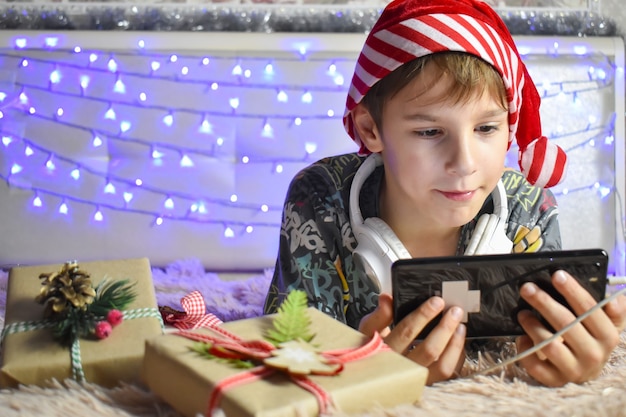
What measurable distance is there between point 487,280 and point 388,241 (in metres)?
0.24

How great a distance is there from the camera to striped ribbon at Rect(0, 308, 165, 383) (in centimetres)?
85

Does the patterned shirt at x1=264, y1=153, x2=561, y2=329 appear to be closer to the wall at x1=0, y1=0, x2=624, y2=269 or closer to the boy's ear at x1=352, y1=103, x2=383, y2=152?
the boy's ear at x1=352, y1=103, x2=383, y2=152

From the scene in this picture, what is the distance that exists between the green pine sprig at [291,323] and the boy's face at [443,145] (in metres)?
0.32

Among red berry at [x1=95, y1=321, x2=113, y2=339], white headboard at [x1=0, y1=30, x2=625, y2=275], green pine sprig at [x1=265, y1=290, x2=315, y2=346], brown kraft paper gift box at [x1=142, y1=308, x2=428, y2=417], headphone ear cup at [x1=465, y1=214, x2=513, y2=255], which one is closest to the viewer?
brown kraft paper gift box at [x1=142, y1=308, x2=428, y2=417]

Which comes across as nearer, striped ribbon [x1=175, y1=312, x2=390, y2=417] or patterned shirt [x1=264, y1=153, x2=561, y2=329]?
striped ribbon [x1=175, y1=312, x2=390, y2=417]

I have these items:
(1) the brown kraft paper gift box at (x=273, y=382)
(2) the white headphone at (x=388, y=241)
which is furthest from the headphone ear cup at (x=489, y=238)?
(1) the brown kraft paper gift box at (x=273, y=382)

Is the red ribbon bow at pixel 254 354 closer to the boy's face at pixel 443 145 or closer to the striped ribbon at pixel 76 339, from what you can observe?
the striped ribbon at pixel 76 339

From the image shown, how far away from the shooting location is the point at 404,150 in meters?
1.08

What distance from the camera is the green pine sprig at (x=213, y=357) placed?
2.40ft

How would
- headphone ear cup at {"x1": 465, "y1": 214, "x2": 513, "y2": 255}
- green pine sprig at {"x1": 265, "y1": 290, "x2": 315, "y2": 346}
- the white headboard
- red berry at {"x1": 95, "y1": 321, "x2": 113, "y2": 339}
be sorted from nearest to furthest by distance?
green pine sprig at {"x1": 265, "y1": 290, "x2": 315, "y2": 346}
red berry at {"x1": 95, "y1": 321, "x2": 113, "y2": 339}
headphone ear cup at {"x1": 465, "y1": 214, "x2": 513, "y2": 255}
the white headboard

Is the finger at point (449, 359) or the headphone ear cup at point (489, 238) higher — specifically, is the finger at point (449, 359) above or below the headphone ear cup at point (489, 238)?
below

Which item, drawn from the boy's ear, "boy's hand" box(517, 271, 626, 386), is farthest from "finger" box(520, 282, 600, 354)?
the boy's ear

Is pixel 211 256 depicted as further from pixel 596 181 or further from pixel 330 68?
pixel 596 181

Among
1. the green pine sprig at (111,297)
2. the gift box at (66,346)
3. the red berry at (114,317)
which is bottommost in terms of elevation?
the gift box at (66,346)
